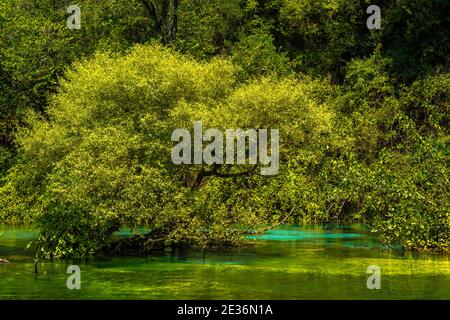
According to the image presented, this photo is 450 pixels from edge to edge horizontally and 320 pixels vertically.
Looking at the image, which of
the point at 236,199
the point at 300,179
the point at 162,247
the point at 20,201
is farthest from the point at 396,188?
the point at 20,201

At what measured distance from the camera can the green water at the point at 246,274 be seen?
2336 cm

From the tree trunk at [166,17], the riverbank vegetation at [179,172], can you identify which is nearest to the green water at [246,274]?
the riverbank vegetation at [179,172]

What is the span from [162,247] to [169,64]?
7.22 metres

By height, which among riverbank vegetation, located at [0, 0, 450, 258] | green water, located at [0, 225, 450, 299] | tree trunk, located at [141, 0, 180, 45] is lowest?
green water, located at [0, 225, 450, 299]

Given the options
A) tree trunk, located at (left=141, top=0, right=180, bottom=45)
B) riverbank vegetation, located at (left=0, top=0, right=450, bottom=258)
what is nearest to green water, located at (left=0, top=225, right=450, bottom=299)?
riverbank vegetation, located at (left=0, top=0, right=450, bottom=258)

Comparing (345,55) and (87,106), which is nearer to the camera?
(87,106)

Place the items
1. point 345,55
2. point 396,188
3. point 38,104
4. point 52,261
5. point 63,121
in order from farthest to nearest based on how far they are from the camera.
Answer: point 345,55
point 38,104
point 63,121
point 396,188
point 52,261

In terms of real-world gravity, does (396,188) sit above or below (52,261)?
above

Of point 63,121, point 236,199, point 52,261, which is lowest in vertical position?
point 52,261

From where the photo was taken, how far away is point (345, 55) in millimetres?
61000

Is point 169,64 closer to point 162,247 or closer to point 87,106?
point 87,106

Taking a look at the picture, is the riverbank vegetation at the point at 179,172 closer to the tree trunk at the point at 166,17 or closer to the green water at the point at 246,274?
the green water at the point at 246,274

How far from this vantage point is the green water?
76.6 ft

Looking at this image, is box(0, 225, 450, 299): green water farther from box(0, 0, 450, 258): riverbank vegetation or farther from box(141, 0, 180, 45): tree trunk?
box(141, 0, 180, 45): tree trunk
